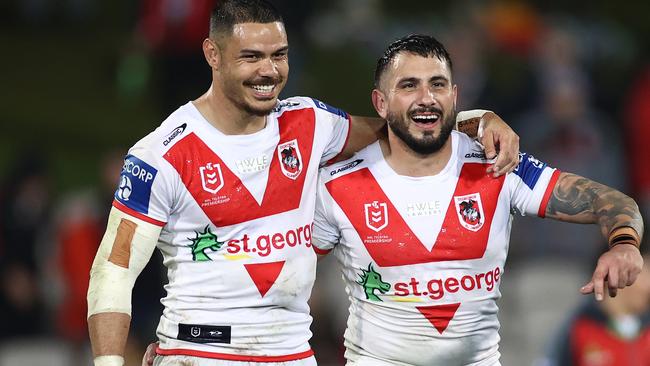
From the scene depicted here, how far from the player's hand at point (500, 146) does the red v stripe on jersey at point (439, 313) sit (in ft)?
2.23

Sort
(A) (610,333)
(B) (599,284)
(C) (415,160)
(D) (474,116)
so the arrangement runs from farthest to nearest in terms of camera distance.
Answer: (A) (610,333), (D) (474,116), (C) (415,160), (B) (599,284)

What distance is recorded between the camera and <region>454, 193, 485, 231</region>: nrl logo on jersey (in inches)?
255

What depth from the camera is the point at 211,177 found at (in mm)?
6254

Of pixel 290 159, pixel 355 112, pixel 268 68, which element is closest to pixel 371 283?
pixel 290 159

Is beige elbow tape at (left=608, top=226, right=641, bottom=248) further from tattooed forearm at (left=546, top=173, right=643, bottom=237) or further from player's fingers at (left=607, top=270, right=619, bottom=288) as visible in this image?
player's fingers at (left=607, top=270, right=619, bottom=288)

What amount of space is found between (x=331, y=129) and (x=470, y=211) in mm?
815

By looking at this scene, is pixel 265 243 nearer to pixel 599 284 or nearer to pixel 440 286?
pixel 440 286

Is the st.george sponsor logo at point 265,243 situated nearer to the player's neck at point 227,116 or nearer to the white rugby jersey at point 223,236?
the white rugby jersey at point 223,236

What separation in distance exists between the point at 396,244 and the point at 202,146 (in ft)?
3.46

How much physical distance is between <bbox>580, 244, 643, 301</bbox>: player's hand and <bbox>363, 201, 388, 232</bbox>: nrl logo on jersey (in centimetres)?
123

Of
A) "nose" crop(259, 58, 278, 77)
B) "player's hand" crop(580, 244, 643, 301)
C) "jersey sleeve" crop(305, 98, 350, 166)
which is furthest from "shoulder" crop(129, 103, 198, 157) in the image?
"player's hand" crop(580, 244, 643, 301)

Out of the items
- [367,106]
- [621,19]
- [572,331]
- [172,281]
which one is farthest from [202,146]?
[621,19]

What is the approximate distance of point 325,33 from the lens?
50.7 ft

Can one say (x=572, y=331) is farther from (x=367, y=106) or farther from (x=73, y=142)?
(x=73, y=142)
